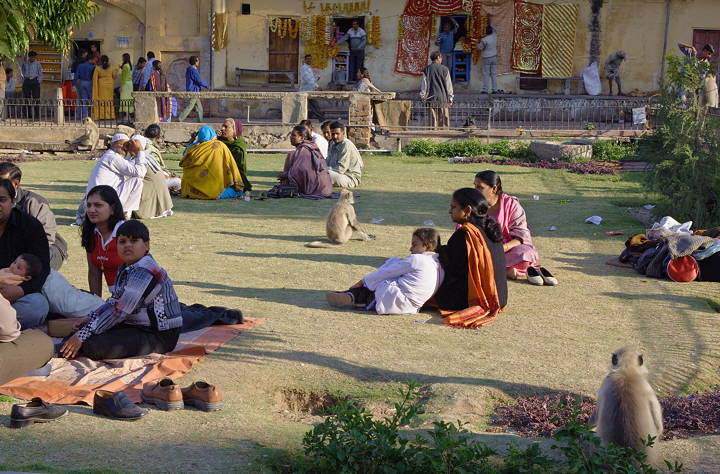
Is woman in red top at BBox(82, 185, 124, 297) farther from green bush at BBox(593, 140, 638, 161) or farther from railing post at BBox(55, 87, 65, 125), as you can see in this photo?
railing post at BBox(55, 87, 65, 125)

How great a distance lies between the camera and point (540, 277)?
872 cm

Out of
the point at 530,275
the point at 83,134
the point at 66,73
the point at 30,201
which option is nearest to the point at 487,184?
the point at 530,275

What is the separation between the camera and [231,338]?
260 inches

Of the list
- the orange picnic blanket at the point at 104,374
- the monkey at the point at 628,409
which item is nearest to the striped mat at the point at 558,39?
the orange picnic blanket at the point at 104,374

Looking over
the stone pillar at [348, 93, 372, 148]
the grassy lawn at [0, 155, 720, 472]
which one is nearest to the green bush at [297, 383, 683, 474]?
the grassy lawn at [0, 155, 720, 472]

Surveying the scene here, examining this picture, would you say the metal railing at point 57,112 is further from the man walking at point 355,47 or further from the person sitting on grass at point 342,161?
the person sitting on grass at point 342,161

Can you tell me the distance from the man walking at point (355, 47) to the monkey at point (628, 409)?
23042mm

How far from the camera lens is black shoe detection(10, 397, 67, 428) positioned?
462cm

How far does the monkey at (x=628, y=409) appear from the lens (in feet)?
14.0

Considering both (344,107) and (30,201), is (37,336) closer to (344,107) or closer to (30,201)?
(30,201)

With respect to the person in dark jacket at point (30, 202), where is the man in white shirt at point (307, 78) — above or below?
above

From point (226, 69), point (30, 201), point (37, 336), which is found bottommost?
point (37, 336)

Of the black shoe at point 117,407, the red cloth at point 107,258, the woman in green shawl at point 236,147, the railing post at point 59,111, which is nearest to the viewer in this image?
the black shoe at point 117,407

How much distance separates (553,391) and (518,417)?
0.51 metres
